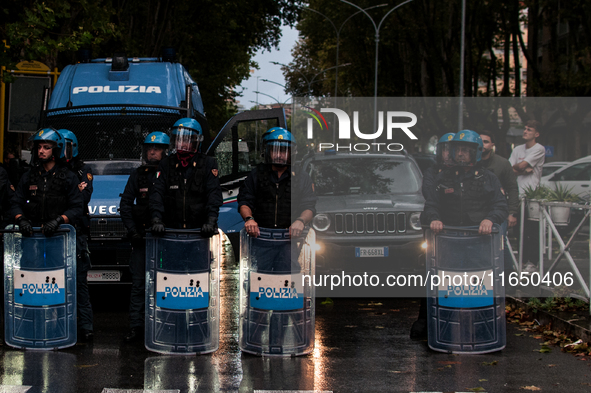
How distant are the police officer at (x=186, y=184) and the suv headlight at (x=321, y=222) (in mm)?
2699

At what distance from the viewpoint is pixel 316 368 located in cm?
642

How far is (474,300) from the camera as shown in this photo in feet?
22.6

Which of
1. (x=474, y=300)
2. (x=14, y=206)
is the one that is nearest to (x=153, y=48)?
(x=14, y=206)

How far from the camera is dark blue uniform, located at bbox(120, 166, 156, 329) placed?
295 inches

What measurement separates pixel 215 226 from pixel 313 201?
920mm

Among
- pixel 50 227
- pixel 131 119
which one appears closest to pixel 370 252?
pixel 131 119

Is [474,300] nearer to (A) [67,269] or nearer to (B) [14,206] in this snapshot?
(A) [67,269]

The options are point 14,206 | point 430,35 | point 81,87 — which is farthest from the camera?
point 430,35

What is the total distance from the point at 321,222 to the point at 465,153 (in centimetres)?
297

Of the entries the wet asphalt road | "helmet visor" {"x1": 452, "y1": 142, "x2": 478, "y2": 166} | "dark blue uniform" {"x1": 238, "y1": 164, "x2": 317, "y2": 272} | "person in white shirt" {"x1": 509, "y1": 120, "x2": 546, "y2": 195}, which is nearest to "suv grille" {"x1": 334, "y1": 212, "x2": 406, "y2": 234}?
the wet asphalt road

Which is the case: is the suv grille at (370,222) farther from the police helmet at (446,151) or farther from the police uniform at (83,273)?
the police uniform at (83,273)

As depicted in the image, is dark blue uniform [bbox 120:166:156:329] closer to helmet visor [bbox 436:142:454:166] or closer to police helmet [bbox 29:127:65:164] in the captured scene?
police helmet [bbox 29:127:65:164]

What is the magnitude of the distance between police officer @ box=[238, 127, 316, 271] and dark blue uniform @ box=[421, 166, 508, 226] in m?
1.09

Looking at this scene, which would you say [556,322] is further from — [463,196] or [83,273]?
[83,273]
